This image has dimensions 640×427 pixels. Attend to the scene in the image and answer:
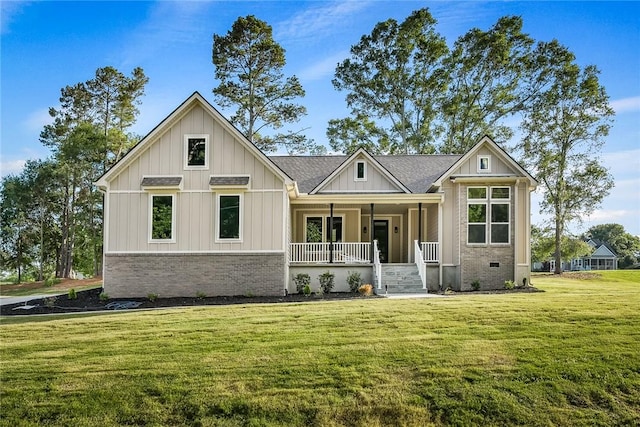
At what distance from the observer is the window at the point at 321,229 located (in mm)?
20141

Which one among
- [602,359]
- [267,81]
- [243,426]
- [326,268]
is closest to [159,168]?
[326,268]

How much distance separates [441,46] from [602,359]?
26.8 meters

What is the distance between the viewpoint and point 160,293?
15.9 meters

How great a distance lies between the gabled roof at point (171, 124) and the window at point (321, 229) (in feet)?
14.7

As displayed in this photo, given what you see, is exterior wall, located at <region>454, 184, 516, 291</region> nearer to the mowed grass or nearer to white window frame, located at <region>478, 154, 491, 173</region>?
white window frame, located at <region>478, 154, 491, 173</region>

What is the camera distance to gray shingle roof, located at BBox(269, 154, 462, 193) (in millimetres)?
19609

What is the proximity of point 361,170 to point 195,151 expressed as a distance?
6.31 metres

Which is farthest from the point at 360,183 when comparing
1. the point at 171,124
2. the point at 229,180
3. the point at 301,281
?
the point at 171,124

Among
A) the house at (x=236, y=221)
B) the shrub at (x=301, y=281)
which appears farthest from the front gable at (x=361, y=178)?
the shrub at (x=301, y=281)

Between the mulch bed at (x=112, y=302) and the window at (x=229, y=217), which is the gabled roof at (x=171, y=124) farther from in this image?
the mulch bed at (x=112, y=302)

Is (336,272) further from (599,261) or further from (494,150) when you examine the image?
(599,261)

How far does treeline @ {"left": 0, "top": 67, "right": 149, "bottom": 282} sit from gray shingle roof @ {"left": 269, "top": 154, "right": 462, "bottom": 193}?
1457cm

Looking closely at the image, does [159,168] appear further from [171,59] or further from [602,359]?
[602,359]

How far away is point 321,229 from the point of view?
20.2 metres
